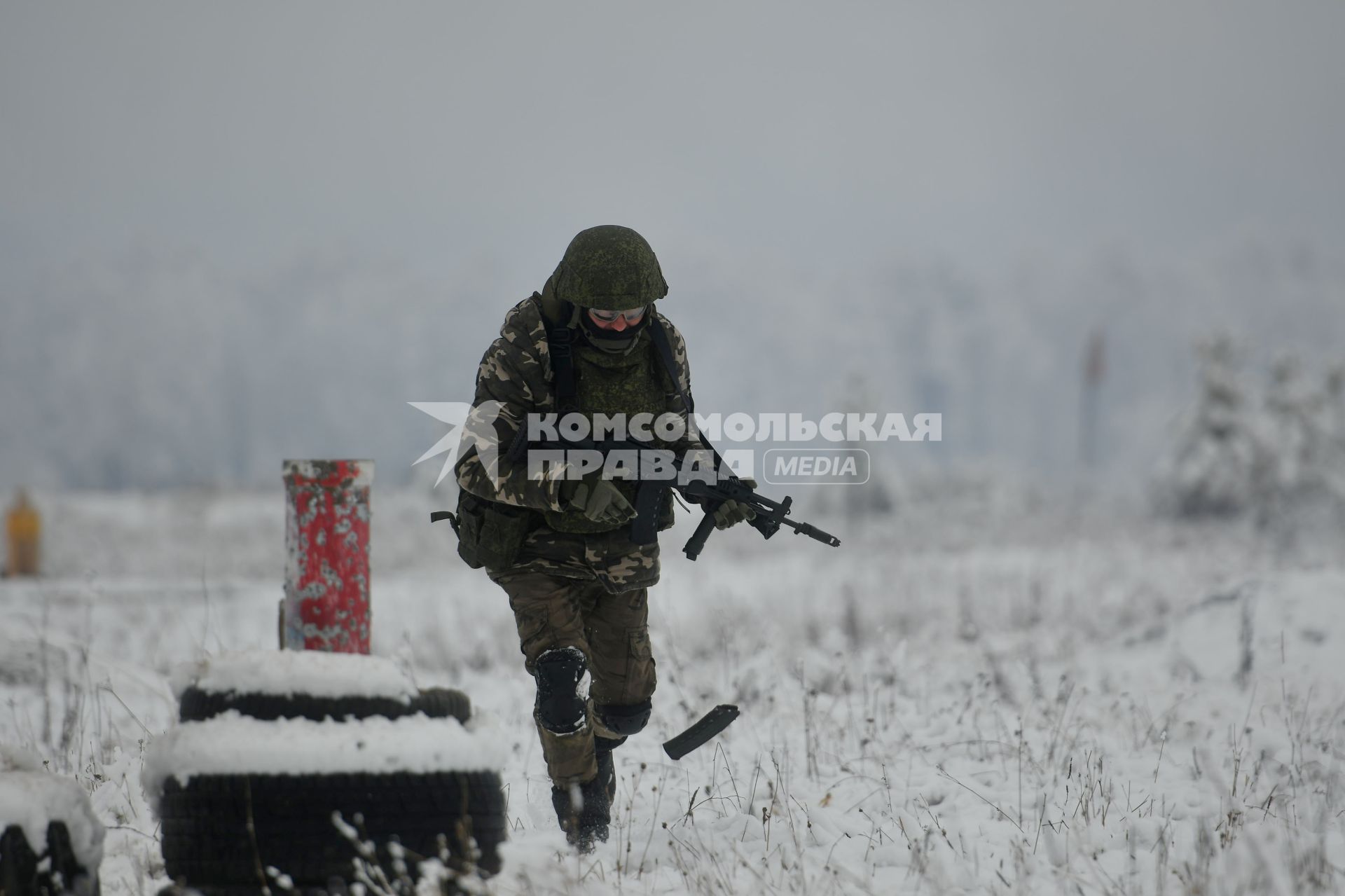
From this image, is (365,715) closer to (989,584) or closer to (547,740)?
(547,740)

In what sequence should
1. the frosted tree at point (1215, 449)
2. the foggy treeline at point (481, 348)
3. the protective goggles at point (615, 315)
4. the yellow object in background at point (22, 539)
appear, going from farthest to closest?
the foggy treeline at point (481, 348), the frosted tree at point (1215, 449), the yellow object in background at point (22, 539), the protective goggles at point (615, 315)

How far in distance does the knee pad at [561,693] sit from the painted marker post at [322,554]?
3.04 ft

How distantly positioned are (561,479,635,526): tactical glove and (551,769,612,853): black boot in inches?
37.2

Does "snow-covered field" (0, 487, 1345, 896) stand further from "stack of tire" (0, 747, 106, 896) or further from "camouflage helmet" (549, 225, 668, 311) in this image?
"camouflage helmet" (549, 225, 668, 311)

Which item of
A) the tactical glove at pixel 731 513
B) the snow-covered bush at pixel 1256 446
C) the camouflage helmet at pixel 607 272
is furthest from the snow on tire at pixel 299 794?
the snow-covered bush at pixel 1256 446

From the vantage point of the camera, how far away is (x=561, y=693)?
118 inches

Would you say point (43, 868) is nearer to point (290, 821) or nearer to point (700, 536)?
point (290, 821)

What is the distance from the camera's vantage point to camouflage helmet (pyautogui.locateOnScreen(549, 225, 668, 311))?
10.1 feet

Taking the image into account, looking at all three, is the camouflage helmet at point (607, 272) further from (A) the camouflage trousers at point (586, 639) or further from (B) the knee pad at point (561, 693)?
(B) the knee pad at point (561, 693)

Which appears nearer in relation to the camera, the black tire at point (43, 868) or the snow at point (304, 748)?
the black tire at point (43, 868)

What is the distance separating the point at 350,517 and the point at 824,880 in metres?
2.15

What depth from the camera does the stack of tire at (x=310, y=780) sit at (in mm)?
1917

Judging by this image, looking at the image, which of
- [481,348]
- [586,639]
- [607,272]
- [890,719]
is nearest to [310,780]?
[586,639]

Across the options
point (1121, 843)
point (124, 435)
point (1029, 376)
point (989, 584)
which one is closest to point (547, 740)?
point (1121, 843)
